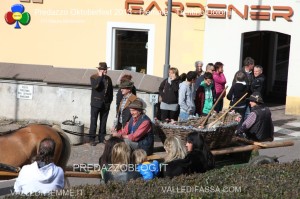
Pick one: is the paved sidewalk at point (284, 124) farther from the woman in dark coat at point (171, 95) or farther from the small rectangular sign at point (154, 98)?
the small rectangular sign at point (154, 98)

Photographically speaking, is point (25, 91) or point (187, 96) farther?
point (25, 91)

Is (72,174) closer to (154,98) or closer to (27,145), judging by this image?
(27,145)

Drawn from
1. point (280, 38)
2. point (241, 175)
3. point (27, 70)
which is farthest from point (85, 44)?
point (241, 175)

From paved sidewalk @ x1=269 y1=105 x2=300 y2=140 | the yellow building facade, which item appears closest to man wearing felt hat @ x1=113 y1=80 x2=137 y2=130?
paved sidewalk @ x1=269 y1=105 x2=300 y2=140

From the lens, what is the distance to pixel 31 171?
8.09m

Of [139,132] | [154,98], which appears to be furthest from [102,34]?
[139,132]

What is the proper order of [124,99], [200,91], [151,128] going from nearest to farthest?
1. [151,128]
2. [124,99]
3. [200,91]

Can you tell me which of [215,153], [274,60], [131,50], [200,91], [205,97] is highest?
[131,50]

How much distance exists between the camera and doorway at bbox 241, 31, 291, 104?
68.3ft

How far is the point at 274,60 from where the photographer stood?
21.1m

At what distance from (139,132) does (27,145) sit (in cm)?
166

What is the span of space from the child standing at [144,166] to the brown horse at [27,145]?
177cm

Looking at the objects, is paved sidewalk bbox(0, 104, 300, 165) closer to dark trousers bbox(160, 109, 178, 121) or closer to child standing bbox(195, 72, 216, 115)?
dark trousers bbox(160, 109, 178, 121)

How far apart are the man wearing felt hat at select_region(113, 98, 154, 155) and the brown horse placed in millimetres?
868
